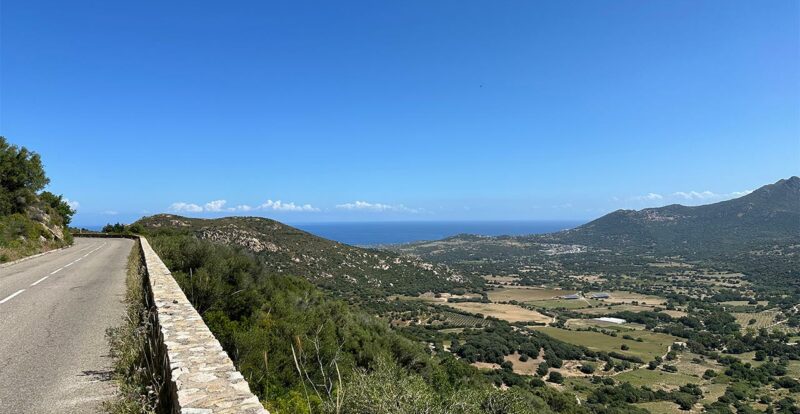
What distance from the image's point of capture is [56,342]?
755cm

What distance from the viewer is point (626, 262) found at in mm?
198125

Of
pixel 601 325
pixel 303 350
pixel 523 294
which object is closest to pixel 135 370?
pixel 303 350

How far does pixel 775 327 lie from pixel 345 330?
105m

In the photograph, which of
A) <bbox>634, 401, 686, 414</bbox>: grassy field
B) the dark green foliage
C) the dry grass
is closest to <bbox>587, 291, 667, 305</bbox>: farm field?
the dry grass

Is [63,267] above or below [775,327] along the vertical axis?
above

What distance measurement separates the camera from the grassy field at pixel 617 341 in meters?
67.0

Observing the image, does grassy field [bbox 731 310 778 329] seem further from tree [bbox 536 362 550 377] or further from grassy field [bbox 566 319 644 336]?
tree [bbox 536 362 550 377]

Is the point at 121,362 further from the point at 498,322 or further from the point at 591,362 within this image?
the point at 498,322

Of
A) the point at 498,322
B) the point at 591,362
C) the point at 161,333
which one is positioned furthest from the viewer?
the point at 498,322

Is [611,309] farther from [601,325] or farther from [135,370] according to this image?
[135,370]

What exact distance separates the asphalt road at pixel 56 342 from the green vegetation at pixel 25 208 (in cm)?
1640

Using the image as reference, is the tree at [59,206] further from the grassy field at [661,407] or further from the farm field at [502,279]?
the farm field at [502,279]

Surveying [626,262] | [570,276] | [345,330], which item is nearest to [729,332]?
[570,276]

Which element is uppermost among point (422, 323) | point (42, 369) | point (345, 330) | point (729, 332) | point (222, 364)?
point (222, 364)
